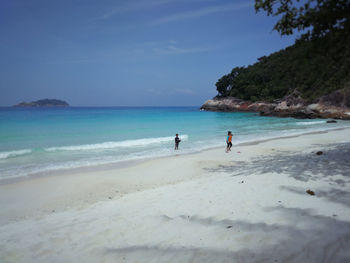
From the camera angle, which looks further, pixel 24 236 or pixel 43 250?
pixel 24 236

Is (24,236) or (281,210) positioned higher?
(281,210)

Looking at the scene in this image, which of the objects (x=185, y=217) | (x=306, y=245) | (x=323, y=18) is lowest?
(x=185, y=217)

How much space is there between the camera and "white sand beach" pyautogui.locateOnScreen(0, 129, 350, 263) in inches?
138

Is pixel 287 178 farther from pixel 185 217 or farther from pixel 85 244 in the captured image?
pixel 85 244

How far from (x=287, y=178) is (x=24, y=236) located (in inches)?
295

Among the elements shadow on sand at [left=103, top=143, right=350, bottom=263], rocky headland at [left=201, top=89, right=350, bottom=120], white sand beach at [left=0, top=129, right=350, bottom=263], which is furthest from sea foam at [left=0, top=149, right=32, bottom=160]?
rocky headland at [left=201, top=89, right=350, bottom=120]

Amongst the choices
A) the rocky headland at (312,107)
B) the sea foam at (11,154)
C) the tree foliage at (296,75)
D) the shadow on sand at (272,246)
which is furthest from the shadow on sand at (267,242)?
the rocky headland at (312,107)

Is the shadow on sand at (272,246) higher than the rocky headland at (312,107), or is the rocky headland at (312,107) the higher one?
the rocky headland at (312,107)

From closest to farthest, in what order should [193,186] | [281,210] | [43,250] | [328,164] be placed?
[43,250] → [281,210] → [193,186] → [328,164]

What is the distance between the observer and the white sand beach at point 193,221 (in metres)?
3.52

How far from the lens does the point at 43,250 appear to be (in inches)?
172

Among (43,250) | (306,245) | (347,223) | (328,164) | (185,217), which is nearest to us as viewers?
(306,245)

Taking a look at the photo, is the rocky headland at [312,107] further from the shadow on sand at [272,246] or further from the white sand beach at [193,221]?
the shadow on sand at [272,246]

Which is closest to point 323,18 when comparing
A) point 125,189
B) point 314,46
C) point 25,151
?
point 314,46
